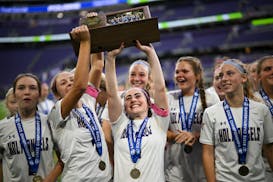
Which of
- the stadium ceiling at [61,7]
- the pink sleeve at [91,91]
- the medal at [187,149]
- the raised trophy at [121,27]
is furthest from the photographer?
the stadium ceiling at [61,7]

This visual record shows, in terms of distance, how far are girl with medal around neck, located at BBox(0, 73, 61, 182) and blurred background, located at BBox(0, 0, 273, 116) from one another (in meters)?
11.9

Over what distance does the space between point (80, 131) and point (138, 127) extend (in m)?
0.46

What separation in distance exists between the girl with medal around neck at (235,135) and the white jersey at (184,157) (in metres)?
0.29

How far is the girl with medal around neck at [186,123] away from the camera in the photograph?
289 cm

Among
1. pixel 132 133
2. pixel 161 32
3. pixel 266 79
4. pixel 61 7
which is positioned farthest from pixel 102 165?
pixel 61 7

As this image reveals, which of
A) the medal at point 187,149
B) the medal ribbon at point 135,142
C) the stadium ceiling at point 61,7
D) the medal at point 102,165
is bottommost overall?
the medal at point 102,165

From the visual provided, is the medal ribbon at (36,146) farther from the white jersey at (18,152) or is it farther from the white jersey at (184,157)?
the white jersey at (184,157)

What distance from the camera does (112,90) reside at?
2656 mm

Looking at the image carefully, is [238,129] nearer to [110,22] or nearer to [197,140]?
[197,140]

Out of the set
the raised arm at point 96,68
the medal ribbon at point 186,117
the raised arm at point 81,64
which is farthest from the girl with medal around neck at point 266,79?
the raised arm at point 81,64

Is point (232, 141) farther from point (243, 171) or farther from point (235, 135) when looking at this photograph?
point (243, 171)

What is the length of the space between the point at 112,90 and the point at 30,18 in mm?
17702

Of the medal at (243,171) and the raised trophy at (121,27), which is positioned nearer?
the raised trophy at (121,27)

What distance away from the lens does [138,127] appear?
2.67 metres
